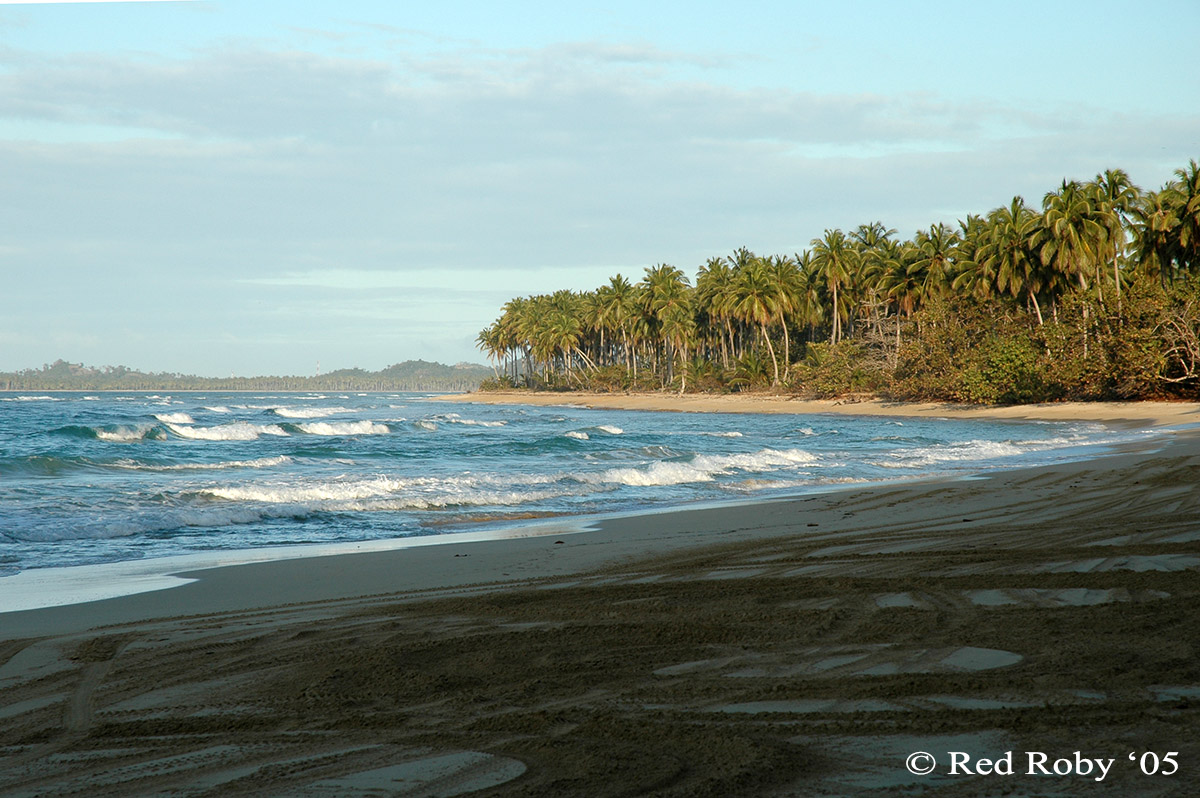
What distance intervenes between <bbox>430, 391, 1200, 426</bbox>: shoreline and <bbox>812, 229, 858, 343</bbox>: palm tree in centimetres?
1095

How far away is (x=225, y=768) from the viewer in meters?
2.96

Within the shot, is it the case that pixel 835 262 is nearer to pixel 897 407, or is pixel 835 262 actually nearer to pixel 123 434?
pixel 897 407

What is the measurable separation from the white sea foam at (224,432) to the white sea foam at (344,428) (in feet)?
6.14

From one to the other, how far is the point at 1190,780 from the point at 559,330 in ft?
366

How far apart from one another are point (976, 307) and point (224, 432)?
48926mm

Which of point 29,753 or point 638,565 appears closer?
point 29,753

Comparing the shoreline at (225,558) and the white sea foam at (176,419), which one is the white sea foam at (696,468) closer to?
the shoreline at (225,558)

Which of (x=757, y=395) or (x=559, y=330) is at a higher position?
(x=559, y=330)

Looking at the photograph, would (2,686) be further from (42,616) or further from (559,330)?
(559,330)

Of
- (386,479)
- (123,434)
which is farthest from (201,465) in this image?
(123,434)

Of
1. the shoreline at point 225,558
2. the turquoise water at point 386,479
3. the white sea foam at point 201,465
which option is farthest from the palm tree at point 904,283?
the white sea foam at point 201,465

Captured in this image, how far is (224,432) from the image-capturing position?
36156mm

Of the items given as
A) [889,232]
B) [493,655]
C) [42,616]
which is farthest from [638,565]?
[889,232]

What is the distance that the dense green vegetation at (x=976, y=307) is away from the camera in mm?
43938
